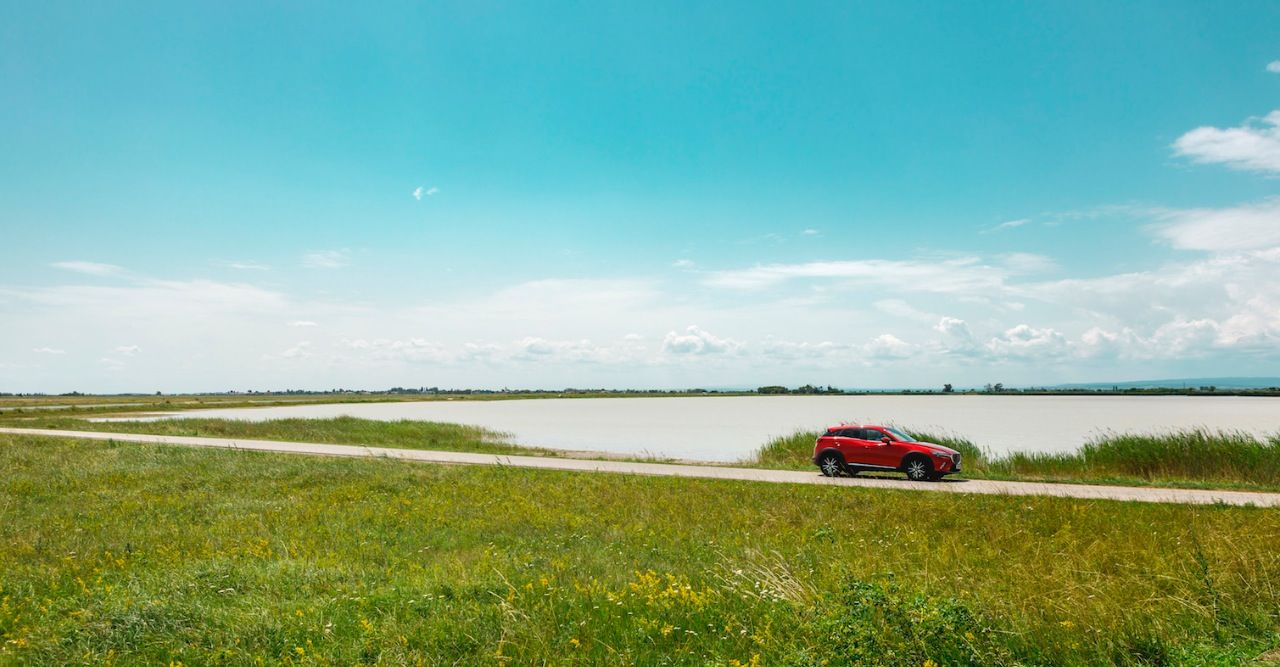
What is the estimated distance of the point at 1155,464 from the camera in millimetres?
25859

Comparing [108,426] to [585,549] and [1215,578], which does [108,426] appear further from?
[1215,578]

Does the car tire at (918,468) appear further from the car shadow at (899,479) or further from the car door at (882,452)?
the car shadow at (899,479)

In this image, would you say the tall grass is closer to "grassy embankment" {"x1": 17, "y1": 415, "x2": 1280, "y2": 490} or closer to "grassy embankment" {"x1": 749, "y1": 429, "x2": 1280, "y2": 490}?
"grassy embankment" {"x1": 17, "y1": 415, "x2": 1280, "y2": 490}

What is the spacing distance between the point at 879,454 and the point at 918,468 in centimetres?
138

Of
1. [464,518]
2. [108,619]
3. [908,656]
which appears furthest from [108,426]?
[908,656]

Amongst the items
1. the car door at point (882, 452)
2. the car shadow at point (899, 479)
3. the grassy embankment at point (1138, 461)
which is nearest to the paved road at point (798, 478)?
the car shadow at point (899, 479)

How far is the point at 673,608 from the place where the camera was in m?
8.49

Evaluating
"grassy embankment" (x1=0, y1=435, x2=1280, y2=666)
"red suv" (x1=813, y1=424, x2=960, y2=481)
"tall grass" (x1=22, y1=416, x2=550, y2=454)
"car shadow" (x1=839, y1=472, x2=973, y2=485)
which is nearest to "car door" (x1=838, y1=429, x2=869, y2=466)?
"red suv" (x1=813, y1=424, x2=960, y2=481)

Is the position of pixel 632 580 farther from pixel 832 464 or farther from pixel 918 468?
pixel 918 468

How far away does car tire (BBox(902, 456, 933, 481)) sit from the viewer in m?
23.6

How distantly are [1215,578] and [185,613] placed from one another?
13.5 meters

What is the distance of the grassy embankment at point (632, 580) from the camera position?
7.40 m

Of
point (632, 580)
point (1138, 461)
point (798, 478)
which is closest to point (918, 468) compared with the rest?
point (798, 478)

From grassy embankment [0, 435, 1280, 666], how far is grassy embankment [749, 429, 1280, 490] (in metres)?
8.28
